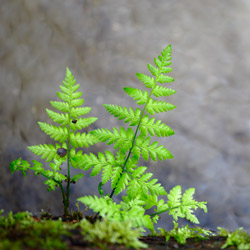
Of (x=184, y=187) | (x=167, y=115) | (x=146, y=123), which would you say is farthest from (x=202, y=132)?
(x=146, y=123)

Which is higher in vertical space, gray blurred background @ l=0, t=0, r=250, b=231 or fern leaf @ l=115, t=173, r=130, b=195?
gray blurred background @ l=0, t=0, r=250, b=231

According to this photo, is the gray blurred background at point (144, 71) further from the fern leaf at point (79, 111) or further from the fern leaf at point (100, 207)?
the fern leaf at point (100, 207)

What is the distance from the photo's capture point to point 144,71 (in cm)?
258

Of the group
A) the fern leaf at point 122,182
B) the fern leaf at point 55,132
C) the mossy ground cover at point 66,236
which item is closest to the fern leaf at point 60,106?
the fern leaf at point 55,132

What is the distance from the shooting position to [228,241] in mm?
1432

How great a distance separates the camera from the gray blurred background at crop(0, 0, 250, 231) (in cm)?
244

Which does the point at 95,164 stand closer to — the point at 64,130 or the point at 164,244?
the point at 64,130

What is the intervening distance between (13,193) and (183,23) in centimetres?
224

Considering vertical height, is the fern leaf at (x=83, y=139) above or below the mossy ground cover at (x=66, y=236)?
above

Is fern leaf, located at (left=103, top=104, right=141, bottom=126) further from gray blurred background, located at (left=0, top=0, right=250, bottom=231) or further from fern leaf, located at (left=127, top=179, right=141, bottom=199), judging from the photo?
gray blurred background, located at (left=0, top=0, right=250, bottom=231)

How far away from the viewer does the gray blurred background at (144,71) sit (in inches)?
96.2

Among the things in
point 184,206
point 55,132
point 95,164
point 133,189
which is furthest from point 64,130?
point 184,206

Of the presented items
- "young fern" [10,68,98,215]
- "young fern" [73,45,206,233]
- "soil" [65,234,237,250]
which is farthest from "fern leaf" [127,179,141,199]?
"young fern" [10,68,98,215]

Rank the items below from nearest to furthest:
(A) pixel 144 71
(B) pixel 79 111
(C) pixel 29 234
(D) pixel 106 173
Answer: (C) pixel 29 234, (D) pixel 106 173, (B) pixel 79 111, (A) pixel 144 71
